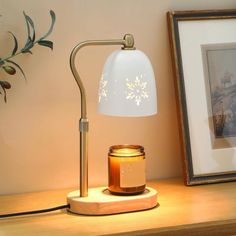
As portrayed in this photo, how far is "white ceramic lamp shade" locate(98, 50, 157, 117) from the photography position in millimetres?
1060

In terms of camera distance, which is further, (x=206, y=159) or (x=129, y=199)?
(x=206, y=159)

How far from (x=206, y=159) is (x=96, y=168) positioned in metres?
0.29

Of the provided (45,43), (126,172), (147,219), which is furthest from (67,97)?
(147,219)

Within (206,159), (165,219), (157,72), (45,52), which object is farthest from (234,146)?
(45,52)

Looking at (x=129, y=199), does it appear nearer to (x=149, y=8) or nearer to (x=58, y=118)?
(x=58, y=118)

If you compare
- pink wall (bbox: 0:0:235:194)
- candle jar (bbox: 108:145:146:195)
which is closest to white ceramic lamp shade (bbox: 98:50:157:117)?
candle jar (bbox: 108:145:146:195)

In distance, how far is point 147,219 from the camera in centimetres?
106

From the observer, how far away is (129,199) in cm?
113

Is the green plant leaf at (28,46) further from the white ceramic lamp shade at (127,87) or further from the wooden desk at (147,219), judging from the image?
the wooden desk at (147,219)

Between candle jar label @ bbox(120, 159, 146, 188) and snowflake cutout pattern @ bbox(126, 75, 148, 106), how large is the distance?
16cm

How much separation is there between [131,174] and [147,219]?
13cm

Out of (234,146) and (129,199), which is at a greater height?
(234,146)

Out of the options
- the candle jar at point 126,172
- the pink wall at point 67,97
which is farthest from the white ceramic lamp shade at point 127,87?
the pink wall at point 67,97

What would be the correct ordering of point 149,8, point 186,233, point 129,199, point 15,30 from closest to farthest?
point 186,233, point 129,199, point 15,30, point 149,8
